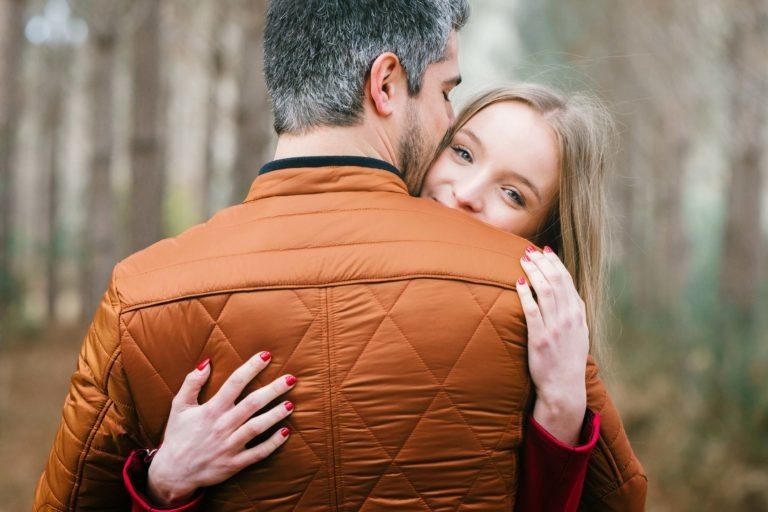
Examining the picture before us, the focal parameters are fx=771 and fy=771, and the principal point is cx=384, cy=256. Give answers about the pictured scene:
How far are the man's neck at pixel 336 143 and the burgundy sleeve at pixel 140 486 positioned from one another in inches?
26.8

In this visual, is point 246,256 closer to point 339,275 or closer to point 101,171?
point 339,275

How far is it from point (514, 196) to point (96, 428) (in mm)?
1219

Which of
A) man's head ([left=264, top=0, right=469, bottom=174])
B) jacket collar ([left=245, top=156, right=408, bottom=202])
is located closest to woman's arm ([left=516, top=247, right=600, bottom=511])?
jacket collar ([left=245, top=156, right=408, bottom=202])

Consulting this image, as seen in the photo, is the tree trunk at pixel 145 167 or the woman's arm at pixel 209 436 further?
the tree trunk at pixel 145 167

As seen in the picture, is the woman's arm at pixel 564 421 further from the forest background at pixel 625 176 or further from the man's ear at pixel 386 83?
the forest background at pixel 625 176

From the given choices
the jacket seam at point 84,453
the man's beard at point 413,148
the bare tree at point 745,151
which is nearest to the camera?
the jacket seam at point 84,453

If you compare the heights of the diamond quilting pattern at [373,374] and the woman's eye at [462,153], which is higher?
the woman's eye at [462,153]

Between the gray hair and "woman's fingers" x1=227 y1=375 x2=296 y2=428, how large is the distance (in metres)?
0.53

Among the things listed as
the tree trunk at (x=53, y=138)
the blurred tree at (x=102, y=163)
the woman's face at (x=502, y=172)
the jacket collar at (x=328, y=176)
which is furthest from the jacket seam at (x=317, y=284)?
the tree trunk at (x=53, y=138)

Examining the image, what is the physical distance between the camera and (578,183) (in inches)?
83.9

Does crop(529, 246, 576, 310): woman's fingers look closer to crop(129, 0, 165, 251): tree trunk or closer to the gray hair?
the gray hair

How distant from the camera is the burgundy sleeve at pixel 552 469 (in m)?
1.51

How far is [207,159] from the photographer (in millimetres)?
13992

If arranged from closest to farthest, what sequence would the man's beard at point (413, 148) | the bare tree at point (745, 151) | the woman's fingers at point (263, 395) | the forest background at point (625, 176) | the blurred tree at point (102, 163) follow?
the woman's fingers at point (263, 395) → the man's beard at point (413, 148) → the forest background at point (625, 176) → the bare tree at point (745, 151) → the blurred tree at point (102, 163)
